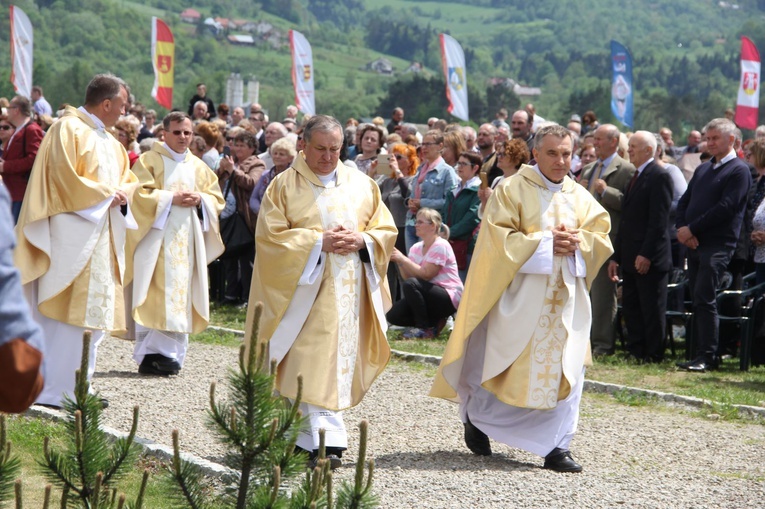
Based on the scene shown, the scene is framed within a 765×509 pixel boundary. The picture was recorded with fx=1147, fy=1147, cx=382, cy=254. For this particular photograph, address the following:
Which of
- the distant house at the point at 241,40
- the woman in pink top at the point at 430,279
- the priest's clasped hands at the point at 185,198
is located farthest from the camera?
the distant house at the point at 241,40

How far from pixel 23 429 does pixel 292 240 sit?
6.40 feet

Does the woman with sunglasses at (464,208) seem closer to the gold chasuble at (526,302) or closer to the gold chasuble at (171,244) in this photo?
the gold chasuble at (171,244)

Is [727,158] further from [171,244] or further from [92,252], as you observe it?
[92,252]

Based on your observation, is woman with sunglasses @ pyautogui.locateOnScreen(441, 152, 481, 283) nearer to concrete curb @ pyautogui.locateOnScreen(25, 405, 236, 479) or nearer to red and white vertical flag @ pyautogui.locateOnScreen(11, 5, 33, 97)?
concrete curb @ pyautogui.locateOnScreen(25, 405, 236, 479)

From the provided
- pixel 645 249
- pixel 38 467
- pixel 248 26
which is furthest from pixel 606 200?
pixel 248 26

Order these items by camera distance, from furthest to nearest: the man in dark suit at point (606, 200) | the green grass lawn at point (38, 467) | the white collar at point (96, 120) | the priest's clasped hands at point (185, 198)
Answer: the man in dark suit at point (606, 200)
the priest's clasped hands at point (185, 198)
the white collar at point (96, 120)
the green grass lawn at point (38, 467)

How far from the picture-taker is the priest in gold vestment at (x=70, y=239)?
24.8ft

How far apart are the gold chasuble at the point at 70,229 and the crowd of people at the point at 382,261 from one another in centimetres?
1

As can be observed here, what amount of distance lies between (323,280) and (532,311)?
1.23 meters

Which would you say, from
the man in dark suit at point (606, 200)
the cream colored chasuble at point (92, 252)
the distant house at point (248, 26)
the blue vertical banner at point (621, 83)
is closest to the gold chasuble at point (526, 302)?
the cream colored chasuble at point (92, 252)

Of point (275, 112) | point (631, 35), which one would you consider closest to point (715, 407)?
point (275, 112)

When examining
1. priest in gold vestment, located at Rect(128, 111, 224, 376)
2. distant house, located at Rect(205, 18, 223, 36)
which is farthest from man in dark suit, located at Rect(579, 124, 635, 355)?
distant house, located at Rect(205, 18, 223, 36)

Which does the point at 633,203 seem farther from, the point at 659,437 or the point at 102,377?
the point at 102,377

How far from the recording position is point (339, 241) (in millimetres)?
6578
